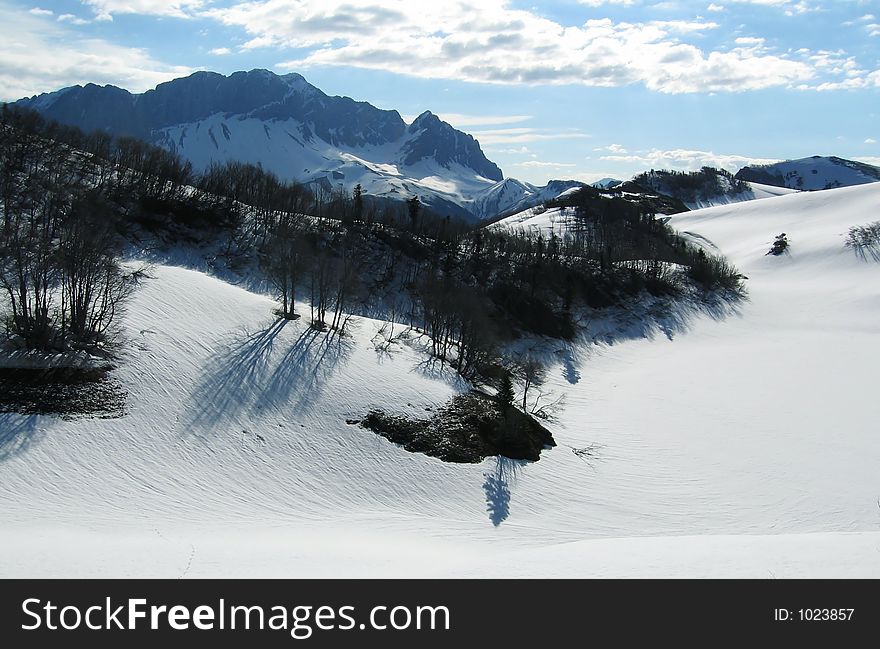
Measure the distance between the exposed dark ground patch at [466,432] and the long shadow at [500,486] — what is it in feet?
3.03

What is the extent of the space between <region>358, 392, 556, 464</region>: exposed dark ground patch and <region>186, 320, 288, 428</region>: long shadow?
783cm

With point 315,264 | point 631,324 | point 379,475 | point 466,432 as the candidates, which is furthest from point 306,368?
point 631,324

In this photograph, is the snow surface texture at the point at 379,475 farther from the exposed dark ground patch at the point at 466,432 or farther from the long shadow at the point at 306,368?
the exposed dark ground patch at the point at 466,432

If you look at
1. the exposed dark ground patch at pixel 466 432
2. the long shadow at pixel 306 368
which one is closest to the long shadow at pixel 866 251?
the exposed dark ground patch at pixel 466 432

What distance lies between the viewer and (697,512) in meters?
32.9

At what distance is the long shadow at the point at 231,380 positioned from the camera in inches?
1298

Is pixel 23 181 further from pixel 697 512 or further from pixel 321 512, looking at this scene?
pixel 697 512

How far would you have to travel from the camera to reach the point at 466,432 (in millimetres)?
38469

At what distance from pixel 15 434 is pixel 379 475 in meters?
17.6

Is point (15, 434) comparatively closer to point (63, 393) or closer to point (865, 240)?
point (63, 393)

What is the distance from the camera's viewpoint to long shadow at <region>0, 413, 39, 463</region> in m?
25.4

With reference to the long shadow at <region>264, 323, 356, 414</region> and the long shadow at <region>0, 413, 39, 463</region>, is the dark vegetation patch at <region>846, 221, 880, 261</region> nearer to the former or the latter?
the long shadow at <region>264, 323, 356, 414</region>
